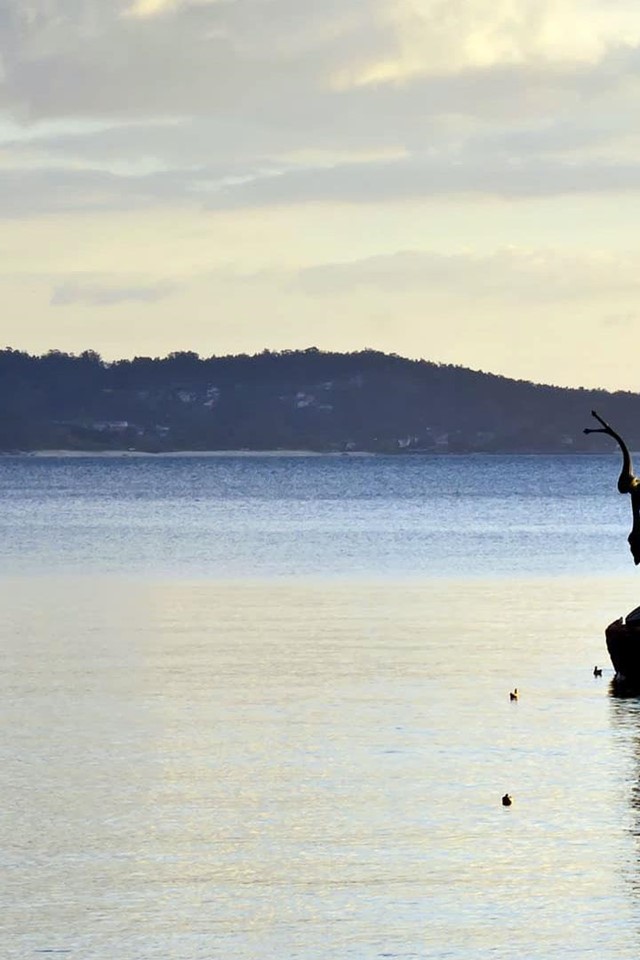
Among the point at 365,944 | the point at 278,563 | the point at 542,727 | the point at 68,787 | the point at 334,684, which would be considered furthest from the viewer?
the point at 278,563

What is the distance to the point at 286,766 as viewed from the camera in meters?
35.8

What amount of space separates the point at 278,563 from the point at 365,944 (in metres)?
67.7

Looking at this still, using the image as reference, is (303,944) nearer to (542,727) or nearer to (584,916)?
(584,916)

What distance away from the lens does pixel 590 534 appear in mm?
122562

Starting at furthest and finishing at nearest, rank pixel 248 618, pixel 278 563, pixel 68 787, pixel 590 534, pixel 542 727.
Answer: pixel 590 534 → pixel 278 563 → pixel 248 618 → pixel 542 727 → pixel 68 787

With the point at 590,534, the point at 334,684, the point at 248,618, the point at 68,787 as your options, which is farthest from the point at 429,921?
the point at 590,534

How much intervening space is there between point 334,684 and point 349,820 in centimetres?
1510

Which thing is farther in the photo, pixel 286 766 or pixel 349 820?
pixel 286 766

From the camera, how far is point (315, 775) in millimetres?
35031

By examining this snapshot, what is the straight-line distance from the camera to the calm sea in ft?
84.5

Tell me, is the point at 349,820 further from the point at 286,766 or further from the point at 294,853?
the point at 286,766

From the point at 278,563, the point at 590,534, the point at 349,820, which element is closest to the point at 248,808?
the point at 349,820

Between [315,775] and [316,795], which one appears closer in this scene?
[316,795]

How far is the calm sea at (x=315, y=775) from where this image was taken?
84.5 ft
